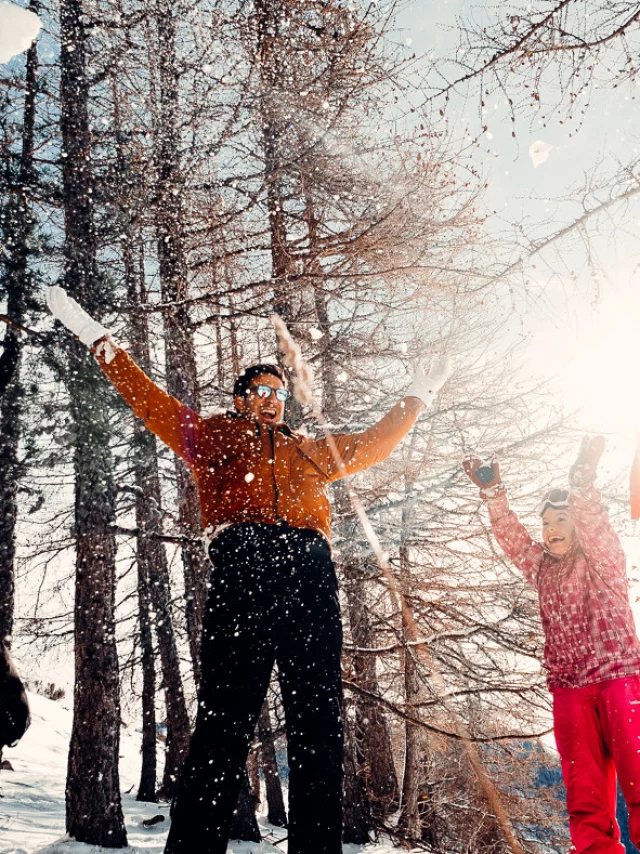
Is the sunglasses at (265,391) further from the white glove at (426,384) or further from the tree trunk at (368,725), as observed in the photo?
the tree trunk at (368,725)

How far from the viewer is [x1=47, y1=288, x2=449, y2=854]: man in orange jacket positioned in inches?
66.7

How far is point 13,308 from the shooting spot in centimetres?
587

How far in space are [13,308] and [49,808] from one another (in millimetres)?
6193

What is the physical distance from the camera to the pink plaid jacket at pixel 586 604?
2.78 m

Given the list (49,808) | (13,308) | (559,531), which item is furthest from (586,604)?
(49,808)

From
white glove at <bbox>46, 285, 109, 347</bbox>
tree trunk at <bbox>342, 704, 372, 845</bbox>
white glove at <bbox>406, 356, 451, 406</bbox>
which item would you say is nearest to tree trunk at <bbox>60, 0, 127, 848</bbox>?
white glove at <bbox>46, 285, 109, 347</bbox>

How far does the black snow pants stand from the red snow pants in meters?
1.51

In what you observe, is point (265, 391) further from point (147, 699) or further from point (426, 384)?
point (147, 699)

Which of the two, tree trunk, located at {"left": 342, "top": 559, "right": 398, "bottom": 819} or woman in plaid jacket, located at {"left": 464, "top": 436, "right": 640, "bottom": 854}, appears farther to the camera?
tree trunk, located at {"left": 342, "top": 559, "right": 398, "bottom": 819}

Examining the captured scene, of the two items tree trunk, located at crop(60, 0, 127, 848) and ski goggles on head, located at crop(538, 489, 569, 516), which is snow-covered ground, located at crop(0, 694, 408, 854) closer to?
tree trunk, located at crop(60, 0, 127, 848)

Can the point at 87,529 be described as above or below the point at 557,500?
above

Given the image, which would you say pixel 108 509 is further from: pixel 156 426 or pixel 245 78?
pixel 245 78

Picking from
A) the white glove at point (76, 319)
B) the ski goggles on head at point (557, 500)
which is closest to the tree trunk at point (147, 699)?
the white glove at point (76, 319)

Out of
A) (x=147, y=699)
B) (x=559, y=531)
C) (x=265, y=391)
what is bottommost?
(x=147, y=699)
